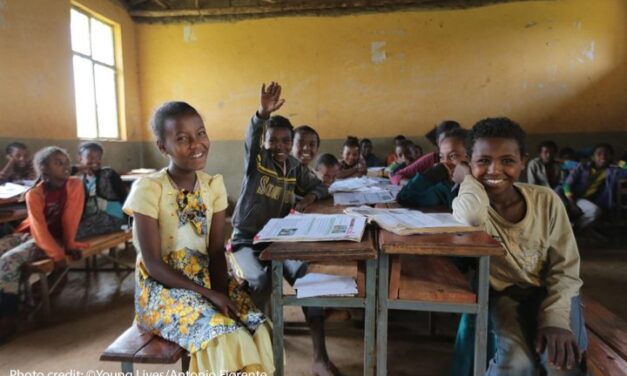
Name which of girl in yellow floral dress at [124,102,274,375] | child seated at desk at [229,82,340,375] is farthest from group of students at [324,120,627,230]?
girl in yellow floral dress at [124,102,274,375]

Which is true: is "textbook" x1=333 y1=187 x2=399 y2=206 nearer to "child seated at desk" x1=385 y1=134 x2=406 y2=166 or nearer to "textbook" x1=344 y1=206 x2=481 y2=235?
"textbook" x1=344 y1=206 x2=481 y2=235

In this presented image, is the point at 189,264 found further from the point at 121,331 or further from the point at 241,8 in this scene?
the point at 241,8

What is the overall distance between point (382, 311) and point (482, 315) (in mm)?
294

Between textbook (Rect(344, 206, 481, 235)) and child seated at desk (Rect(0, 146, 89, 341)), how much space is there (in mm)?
2151

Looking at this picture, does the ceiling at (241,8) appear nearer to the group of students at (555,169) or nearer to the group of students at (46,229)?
the group of students at (555,169)

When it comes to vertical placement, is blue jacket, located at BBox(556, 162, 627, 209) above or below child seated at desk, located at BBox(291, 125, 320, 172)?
below

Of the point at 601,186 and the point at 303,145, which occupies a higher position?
the point at 303,145

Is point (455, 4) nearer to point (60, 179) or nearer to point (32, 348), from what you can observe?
point (60, 179)

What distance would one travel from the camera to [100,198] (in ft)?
10.7

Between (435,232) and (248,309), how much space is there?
684 millimetres

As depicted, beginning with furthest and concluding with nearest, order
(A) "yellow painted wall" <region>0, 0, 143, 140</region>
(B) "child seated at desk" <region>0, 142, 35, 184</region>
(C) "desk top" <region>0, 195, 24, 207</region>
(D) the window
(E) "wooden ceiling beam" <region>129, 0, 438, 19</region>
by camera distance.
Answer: (E) "wooden ceiling beam" <region>129, 0, 438, 19</region>
(D) the window
(A) "yellow painted wall" <region>0, 0, 143, 140</region>
(B) "child seated at desk" <region>0, 142, 35, 184</region>
(C) "desk top" <region>0, 195, 24, 207</region>

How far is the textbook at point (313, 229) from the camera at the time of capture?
1131mm

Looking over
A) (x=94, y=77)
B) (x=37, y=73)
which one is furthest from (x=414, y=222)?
(x=94, y=77)

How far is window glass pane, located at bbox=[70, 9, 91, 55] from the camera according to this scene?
5.21m
